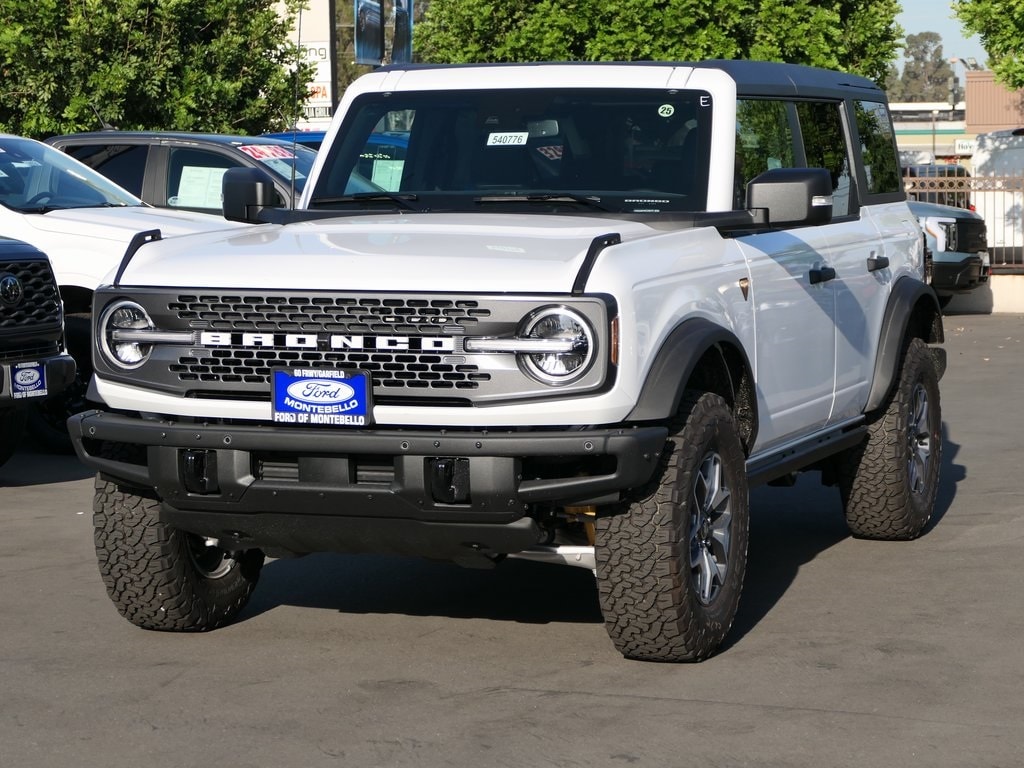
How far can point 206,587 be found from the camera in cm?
616

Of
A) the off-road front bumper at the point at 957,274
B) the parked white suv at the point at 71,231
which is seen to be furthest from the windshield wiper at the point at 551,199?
the off-road front bumper at the point at 957,274

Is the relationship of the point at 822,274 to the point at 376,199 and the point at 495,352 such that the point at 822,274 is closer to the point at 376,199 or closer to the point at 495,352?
the point at 376,199

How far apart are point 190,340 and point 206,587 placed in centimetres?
108

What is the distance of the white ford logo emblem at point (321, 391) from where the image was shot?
17.3 feet

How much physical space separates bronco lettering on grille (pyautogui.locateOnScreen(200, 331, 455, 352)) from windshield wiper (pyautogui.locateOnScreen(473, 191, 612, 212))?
1.30 m

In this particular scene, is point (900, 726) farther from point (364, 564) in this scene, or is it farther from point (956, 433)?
point (956, 433)

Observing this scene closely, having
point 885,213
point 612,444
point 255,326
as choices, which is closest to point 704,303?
point 612,444

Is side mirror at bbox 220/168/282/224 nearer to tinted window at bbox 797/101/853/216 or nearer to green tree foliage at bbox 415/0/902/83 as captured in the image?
tinted window at bbox 797/101/853/216

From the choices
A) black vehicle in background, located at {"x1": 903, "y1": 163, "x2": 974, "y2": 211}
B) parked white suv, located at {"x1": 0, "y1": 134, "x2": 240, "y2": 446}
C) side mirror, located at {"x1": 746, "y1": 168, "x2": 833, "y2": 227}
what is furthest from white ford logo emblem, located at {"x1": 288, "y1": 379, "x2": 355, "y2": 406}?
black vehicle in background, located at {"x1": 903, "y1": 163, "x2": 974, "y2": 211}

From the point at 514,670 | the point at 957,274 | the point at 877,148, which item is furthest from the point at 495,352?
the point at 957,274

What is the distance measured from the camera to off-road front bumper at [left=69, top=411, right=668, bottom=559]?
16.8 ft

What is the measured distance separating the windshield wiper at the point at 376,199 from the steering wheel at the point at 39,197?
4.85 m

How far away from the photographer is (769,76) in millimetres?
7055

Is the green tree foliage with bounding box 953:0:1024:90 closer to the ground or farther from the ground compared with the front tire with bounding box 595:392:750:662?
farther from the ground
